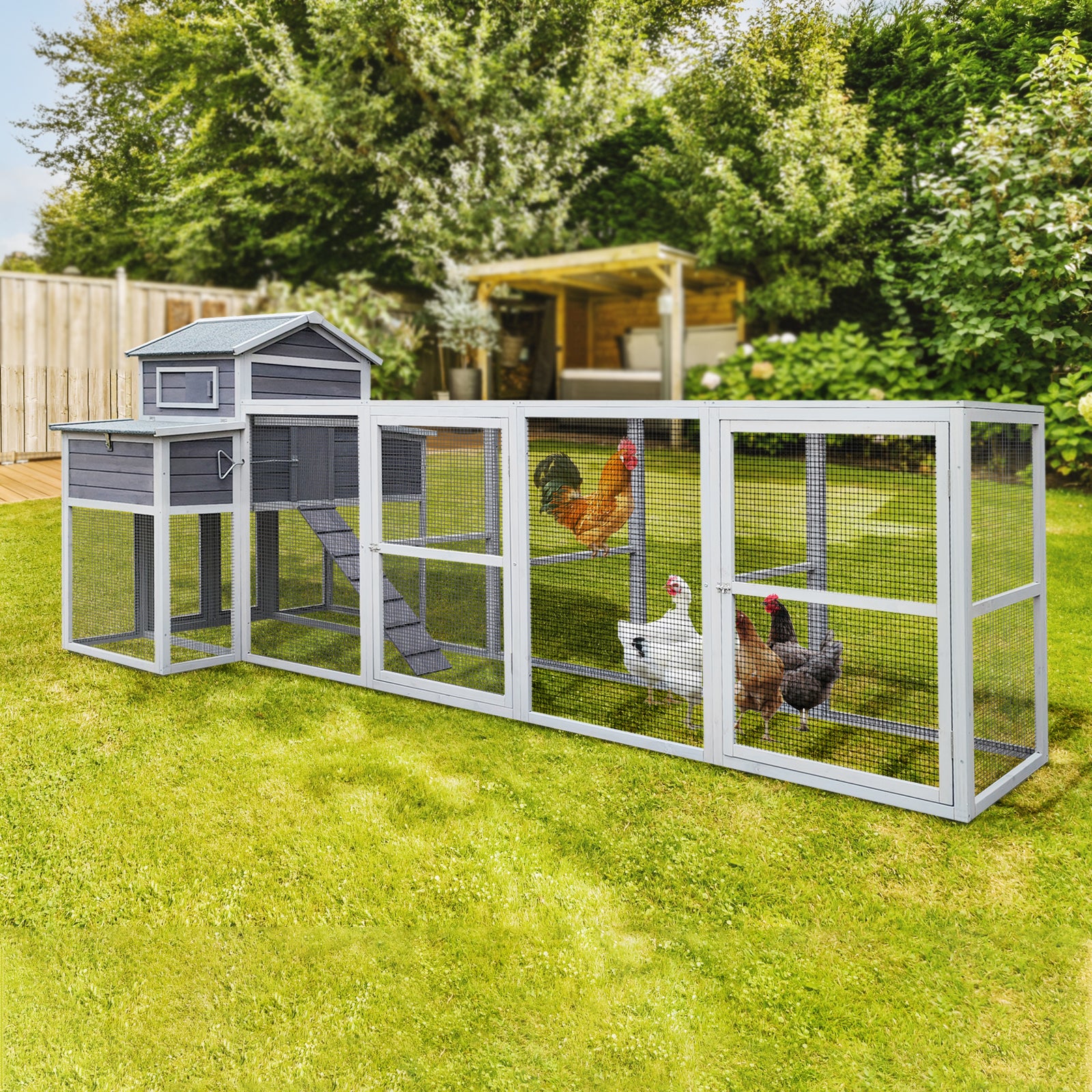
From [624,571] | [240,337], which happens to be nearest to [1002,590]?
[624,571]

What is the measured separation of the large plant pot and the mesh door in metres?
8.38

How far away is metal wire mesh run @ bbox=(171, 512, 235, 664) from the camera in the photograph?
4.56m

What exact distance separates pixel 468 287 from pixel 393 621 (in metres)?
7.71

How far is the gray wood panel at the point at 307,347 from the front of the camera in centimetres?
448

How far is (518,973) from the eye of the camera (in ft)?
6.82

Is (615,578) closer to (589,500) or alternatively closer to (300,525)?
(589,500)

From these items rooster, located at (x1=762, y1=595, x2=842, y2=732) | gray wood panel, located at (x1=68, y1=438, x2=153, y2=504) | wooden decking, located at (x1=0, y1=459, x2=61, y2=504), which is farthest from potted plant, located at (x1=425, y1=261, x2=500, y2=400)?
rooster, located at (x1=762, y1=595, x2=842, y2=732)

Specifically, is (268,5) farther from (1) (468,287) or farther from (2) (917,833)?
(2) (917,833)

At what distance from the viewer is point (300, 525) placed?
14.6 ft

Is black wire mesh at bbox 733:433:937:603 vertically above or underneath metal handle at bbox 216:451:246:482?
underneath

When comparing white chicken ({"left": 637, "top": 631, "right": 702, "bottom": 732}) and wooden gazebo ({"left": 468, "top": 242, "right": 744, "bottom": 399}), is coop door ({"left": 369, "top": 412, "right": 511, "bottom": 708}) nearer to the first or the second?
white chicken ({"left": 637, "top": 631, "right": 702, "bottom": 732})

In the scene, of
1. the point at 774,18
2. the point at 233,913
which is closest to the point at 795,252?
the point at 774,18

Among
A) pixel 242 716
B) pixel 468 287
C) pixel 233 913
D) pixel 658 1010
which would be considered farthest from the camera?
pixel 468 287

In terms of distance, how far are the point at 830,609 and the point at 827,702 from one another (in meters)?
0.43
